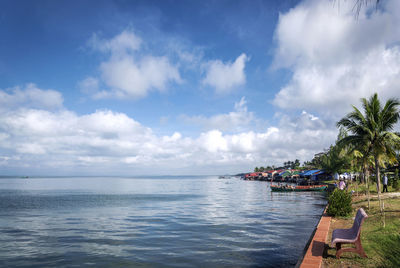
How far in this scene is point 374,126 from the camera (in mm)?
16719

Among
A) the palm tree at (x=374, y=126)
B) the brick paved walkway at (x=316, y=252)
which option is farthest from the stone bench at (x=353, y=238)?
the palm tree at (x=374, y=126)

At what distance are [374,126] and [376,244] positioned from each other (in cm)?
1052

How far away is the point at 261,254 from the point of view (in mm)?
11000

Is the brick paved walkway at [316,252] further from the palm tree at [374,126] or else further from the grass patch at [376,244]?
the palm tree at [374,126]

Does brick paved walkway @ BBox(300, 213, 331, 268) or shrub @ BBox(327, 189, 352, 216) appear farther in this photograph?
shrub @ BBox(327, 189, 352, 216)

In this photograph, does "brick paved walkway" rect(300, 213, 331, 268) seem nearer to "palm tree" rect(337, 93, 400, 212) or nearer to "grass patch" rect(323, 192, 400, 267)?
"grass patch" rect(323, 192, 400, 267)

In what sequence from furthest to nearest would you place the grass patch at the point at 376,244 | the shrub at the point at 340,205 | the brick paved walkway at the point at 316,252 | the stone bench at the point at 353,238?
the shrub at the point at 340,205 → the stone bench at the point at 353,238 → the brick paved walkway at the point at 316,252 → the grass patch at the point at 376,244

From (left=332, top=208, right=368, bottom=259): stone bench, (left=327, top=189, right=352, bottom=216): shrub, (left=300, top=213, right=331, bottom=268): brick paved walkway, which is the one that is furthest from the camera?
(left=327, top=189, right=352, bottom=216): shrub

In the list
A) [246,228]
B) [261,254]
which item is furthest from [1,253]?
[246,228]

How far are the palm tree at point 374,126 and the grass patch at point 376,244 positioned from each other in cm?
410

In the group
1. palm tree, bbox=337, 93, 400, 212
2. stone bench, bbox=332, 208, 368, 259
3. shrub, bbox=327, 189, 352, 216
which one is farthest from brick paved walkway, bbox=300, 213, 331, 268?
palm tree, bbox=337, 93, 400, 212

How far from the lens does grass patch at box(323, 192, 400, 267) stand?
5203 millimetres

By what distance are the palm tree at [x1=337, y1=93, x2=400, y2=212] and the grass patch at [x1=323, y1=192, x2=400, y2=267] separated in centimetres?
410

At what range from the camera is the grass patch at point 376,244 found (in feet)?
17.1
